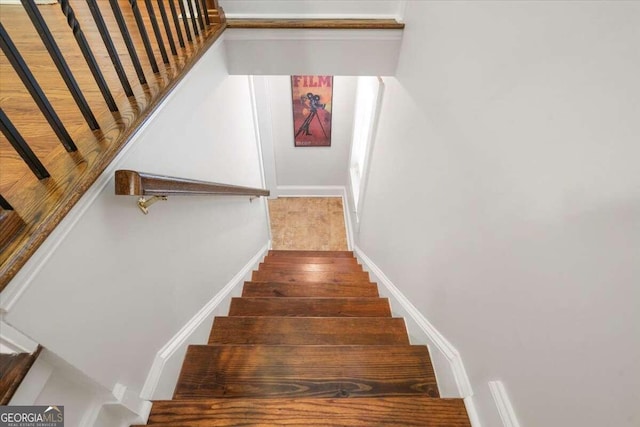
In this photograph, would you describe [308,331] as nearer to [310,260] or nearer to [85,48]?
[85,48]

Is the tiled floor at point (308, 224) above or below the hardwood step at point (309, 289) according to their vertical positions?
above

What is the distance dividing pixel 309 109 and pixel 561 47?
3.49m

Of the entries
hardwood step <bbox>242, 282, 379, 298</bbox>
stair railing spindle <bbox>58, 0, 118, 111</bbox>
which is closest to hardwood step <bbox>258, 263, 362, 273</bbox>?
hardwood step <bbox>242, 282, 379, 298</bbox>

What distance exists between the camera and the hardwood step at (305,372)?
1155mm

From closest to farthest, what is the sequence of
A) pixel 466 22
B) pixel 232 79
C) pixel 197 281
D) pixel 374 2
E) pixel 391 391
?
pixel 466 22 → pixel 391 391 → pixel 197 281 → pixel 374 2 → pixel 232 79

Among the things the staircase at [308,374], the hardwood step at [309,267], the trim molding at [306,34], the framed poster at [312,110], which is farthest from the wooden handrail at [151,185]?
the framed poster at [312,110]

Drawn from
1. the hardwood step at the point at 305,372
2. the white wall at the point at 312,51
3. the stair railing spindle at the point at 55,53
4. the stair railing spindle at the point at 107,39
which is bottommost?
the hardwood step at the point at 305,372

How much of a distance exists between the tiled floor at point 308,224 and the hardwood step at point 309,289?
1.84 metres

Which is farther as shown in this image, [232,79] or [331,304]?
[232,79]

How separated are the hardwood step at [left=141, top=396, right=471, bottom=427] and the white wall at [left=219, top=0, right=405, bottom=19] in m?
2.08

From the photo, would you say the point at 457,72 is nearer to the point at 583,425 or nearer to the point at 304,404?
the point at 583,425

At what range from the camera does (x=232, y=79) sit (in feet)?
6.88

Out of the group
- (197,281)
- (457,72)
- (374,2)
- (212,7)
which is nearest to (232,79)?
(212,7)

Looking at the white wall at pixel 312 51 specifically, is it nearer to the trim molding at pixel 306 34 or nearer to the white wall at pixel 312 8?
the trim molding at pixel 306 34
